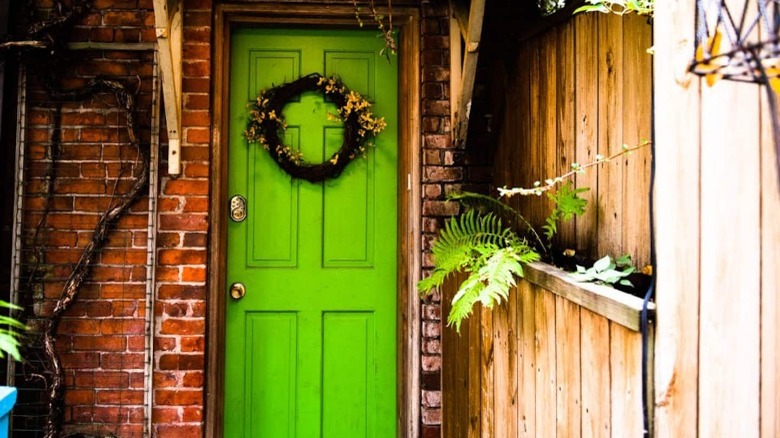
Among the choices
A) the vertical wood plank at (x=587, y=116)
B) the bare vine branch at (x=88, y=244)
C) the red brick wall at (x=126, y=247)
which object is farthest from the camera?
the red brick wall at (x=126, y=247)

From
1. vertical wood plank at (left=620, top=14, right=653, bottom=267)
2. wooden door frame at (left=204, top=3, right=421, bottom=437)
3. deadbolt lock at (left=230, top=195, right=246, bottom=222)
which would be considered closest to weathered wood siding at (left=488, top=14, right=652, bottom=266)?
vertical wood plank at (left=620, top=14, right=653, bottom=267)

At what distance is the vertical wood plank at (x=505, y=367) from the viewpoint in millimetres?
1883

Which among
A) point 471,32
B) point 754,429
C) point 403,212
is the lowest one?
point 754,429

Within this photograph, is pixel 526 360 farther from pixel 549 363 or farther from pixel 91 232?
pixel 91 232

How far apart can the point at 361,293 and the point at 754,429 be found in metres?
2.04

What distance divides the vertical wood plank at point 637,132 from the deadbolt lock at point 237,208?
1824mm

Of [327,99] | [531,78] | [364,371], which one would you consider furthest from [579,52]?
[364,371]

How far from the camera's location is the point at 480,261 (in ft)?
6.24

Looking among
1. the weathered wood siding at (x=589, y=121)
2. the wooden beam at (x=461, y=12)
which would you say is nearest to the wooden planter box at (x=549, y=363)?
the weathered wood siding at (x=589, y=121)

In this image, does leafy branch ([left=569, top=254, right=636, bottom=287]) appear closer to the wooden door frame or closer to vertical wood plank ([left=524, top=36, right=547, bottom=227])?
vertical wood plank ([left=524, top=36, right=547, bottom=227])

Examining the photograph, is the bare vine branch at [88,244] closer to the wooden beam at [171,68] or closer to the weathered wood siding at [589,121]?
the wooden beam at [171,68]

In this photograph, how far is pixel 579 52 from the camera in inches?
77.3

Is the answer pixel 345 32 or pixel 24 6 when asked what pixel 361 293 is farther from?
pixel 24 6

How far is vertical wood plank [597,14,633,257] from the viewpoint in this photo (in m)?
1.67
